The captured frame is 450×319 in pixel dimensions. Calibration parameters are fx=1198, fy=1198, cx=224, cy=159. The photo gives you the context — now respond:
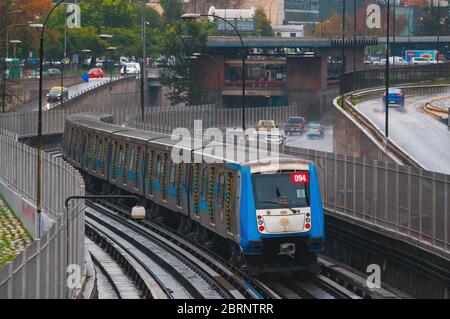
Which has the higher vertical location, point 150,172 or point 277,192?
point 277,192

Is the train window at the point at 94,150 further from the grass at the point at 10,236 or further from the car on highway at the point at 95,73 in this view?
the car on highway at the point at 95,73

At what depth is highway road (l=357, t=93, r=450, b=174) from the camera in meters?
51.0

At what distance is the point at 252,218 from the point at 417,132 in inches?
1393

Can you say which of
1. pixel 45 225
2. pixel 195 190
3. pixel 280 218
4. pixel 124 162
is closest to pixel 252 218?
pixel 280 218

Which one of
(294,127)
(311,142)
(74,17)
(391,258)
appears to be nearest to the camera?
(391,258)

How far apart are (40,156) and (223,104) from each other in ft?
271

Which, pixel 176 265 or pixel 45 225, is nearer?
pixel 176 265

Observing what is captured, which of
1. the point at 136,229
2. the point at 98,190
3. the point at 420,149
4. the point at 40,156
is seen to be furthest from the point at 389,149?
the point at 40,156

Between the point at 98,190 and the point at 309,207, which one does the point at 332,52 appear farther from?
the point at 309,207

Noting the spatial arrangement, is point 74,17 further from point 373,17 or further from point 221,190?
point 221,190

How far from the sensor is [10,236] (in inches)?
1697

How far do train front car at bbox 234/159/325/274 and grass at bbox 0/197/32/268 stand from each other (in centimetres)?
1070

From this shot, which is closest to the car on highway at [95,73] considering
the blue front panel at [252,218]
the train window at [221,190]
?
the train window at [221,190]

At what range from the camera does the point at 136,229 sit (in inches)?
1598
